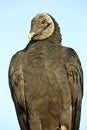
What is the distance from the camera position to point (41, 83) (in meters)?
7.61

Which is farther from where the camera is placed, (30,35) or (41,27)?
(41,27)

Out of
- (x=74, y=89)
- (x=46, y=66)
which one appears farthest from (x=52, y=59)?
(x=74, y=89)

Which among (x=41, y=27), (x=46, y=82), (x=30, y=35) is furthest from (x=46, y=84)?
(x=41, y=27)

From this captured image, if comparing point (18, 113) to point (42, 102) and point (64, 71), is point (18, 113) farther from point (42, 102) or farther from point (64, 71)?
point (64, 71)

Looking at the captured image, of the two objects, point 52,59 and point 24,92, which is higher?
point 52,59

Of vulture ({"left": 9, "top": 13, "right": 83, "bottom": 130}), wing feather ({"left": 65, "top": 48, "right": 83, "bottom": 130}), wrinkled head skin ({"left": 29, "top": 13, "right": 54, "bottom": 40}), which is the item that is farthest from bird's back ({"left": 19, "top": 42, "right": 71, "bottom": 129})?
wrinkled head skin ({"left": 29, "top": 13, "right": 54, "bottom": 40})

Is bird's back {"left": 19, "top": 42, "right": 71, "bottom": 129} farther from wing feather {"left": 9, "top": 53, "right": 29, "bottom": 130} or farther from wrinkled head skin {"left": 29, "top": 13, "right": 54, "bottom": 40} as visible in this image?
wrinkled head skin {"left": 29, "top": 13, "right": 54, "bottom": 40}

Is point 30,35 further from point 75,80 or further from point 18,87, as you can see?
point 75,80

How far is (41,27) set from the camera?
8102mm

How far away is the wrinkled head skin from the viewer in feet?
26.0

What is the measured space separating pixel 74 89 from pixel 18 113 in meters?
1.14

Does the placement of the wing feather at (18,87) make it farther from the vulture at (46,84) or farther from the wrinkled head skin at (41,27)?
the wrinkled head skin at (41,27)

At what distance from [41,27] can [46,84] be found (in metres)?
1.17

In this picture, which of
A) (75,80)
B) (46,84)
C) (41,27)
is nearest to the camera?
(46,84)
